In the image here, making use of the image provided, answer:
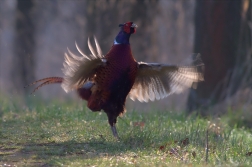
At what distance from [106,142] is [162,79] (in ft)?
4.76

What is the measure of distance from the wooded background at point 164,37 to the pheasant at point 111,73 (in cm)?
29

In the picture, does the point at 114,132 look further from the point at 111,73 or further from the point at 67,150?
the point at 67,150

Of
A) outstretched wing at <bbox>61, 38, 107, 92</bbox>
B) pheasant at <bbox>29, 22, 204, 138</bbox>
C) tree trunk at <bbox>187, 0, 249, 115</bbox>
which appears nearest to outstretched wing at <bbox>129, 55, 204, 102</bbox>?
pheasant at <bbox>29, 22, 204, 138</bbox>

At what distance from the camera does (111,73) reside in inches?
232

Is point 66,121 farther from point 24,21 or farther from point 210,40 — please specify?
point 24,21

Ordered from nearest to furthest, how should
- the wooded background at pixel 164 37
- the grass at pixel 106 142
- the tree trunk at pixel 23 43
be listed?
the grass at pixel 106 142, the wooded background at pixel 164 37, the tree trunk at pixel 23 43

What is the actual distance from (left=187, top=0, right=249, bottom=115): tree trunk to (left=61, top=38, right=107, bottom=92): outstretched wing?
14.1ft

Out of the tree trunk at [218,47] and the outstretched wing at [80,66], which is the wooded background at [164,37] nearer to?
the tree trunk at [218,47]

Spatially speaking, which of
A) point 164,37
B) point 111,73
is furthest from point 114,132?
point 164,37

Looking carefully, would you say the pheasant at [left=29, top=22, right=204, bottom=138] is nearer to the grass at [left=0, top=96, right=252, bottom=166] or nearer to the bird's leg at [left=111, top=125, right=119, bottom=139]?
the bird's leg at [left=111, top=125, right=119, bottom=139]

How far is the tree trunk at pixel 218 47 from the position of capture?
9.99 metres

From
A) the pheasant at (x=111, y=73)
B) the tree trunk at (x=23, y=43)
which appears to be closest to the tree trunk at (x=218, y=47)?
the pheasant at (x=111, y=73)

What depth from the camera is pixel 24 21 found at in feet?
49.7

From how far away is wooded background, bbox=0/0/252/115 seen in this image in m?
9.97
